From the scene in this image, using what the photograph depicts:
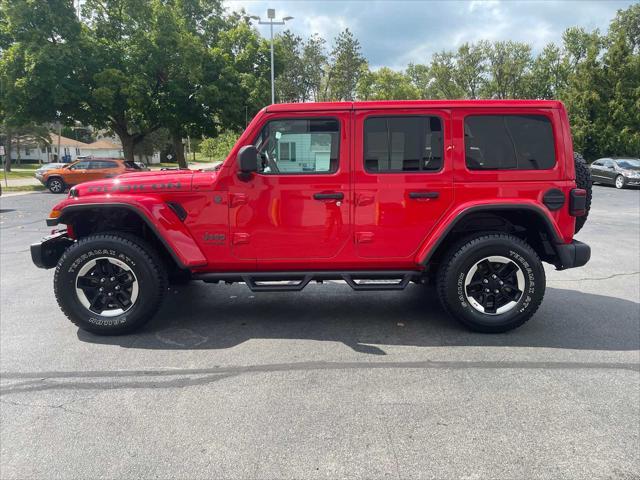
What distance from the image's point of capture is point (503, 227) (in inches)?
168

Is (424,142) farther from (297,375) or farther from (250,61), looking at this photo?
(250,61)

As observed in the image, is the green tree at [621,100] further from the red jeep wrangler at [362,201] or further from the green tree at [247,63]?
the red jeep wrangler at [362,201]

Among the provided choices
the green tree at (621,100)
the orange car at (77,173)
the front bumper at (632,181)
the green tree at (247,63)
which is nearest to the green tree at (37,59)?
the orange car at (77,173)

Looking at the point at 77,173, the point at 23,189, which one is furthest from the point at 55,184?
the point at 23,189

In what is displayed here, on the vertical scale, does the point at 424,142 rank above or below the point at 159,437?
above

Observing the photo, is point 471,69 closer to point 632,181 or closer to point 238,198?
point 632,181

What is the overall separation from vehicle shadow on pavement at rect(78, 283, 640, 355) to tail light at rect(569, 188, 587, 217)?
108cm

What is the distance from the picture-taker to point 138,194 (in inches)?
153

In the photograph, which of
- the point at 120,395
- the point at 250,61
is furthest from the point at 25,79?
the point at 120,395

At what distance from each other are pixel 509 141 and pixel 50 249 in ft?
13.9

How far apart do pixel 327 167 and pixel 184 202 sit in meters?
1.27

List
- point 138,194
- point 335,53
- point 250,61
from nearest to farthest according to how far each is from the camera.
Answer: point 138,194 < point 250,61 < point 335,53

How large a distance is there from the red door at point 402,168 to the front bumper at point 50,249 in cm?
275

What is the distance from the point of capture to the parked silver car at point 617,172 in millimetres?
19859
